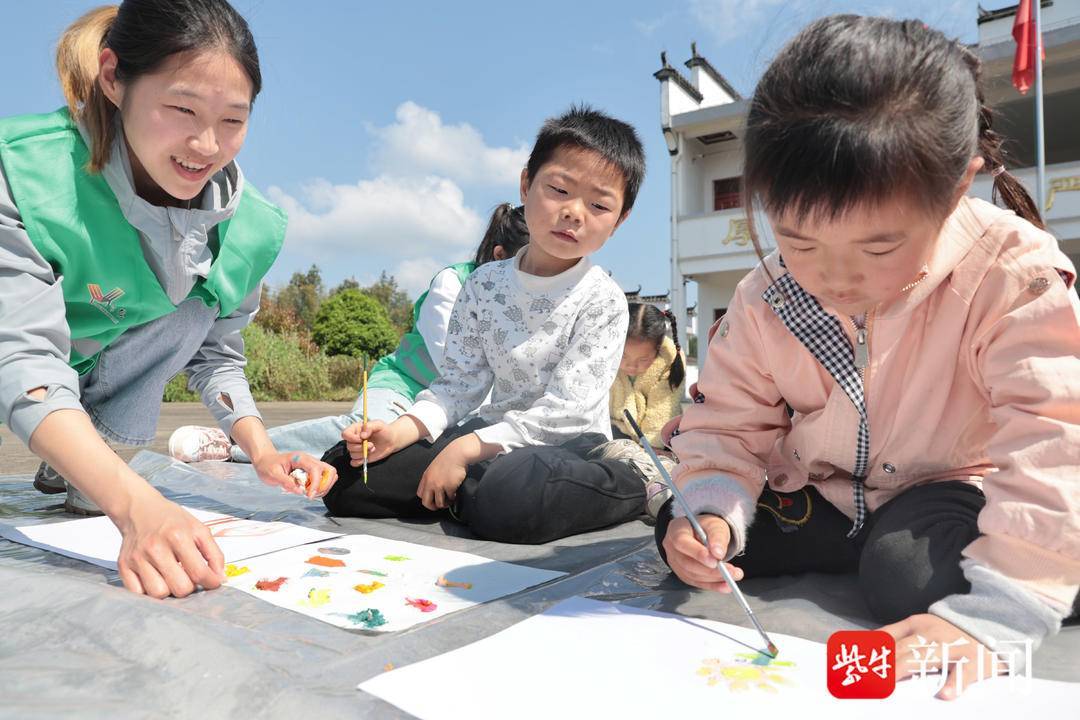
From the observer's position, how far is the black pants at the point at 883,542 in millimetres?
833

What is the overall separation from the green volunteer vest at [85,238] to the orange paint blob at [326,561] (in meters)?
0.65

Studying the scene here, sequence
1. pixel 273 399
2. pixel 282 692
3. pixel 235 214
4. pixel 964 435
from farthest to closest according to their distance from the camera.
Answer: pixel 273 399, pixel 235 214, pixel 964 435, pixel 282 692

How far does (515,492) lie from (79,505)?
0.94 m

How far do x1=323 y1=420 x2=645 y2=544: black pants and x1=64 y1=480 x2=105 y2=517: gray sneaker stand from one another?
473 millimetres

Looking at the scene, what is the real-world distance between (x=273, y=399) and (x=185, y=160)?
7867 millimetres

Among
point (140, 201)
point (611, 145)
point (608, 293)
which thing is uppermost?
point (611, 145)

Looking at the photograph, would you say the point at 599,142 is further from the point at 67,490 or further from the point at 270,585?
the point at 67,490

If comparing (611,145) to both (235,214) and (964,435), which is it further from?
(964,435)

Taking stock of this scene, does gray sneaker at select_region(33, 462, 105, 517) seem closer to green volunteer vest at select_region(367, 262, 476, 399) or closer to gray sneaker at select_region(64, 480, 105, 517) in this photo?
gray sneaker at select_region(64, 480, 105, 517)

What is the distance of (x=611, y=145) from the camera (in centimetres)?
159

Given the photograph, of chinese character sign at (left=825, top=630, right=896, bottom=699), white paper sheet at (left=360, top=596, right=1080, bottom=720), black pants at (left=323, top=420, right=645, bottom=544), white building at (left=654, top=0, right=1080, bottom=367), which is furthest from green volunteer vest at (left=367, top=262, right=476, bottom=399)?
white building at (left=654, top=0, right=1080, bottom=367)

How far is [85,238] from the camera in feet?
4.20

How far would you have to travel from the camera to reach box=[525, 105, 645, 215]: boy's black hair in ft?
5.20

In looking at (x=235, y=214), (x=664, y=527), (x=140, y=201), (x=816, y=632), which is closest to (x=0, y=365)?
(x=140, y=201)
